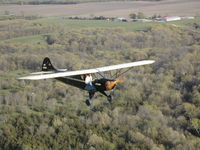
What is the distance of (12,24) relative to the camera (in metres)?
126

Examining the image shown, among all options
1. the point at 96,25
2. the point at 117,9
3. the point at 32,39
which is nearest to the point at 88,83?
the point at 32,39

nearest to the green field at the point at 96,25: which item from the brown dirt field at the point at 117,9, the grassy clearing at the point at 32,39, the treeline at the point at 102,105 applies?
the grassy clearing at the point at 32,39

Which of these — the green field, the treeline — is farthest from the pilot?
the green field

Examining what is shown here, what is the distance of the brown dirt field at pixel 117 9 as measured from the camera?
469 feet

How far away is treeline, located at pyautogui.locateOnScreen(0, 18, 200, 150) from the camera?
133 ft

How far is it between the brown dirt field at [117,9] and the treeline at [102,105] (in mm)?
49255

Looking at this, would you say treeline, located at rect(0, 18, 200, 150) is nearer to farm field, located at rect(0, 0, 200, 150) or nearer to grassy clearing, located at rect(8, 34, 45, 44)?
farm field, located at rect(0, 0, 200, 150)

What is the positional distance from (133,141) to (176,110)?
1178 centimetres

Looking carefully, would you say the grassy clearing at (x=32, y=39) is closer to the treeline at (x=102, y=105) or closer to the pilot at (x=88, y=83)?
the treeline at (x=102, y=105)

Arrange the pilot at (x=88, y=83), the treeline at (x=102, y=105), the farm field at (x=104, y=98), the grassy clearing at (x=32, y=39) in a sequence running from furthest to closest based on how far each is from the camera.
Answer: the grassy clearing at (x=32, y=39) < the farm field at (x=104, y=98) < the treeline at (x=102, y=105) < the pilot at (x=88, y=83)

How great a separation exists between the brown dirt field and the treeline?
49255 mm

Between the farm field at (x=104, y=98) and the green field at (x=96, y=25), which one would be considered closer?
the farm field at (x=104, y=98)

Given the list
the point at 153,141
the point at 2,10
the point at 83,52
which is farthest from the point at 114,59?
the point at 2,10

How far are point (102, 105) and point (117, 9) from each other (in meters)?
109
